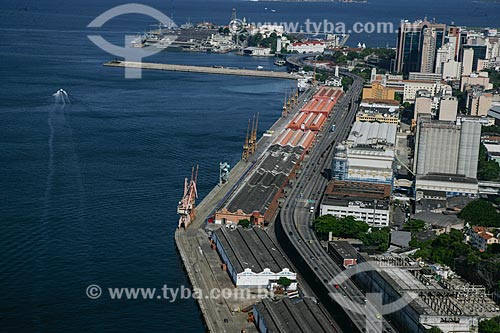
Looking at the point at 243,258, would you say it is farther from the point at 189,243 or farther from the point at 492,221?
the point at 492,221

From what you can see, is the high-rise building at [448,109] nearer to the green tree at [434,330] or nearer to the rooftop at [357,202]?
the rooftop at [357,202]

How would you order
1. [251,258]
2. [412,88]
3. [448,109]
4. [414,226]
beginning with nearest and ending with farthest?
[251,258] → [414,226] → [448,109] → [412,88]

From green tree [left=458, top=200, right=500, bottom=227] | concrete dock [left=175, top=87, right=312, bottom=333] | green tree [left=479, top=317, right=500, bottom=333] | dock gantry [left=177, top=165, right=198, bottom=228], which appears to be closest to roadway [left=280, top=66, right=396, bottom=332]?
green tree [left=479, top=317, right=500, bottom=333]

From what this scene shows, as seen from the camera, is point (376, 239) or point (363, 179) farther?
point (363, 179)

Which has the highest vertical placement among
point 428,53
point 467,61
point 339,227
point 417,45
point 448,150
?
point 417,45

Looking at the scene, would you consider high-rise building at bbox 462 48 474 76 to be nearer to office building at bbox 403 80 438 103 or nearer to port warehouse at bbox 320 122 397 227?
office building at bbox 403 80 438 103

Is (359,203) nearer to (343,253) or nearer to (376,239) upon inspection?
(376,239)

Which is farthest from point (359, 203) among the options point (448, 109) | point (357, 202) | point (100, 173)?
point (448, 109)
